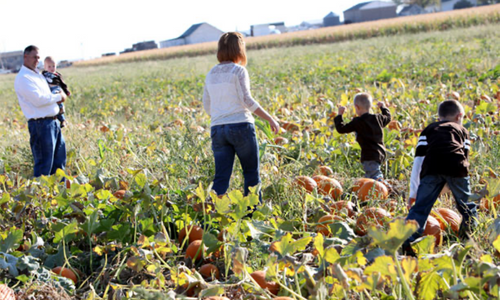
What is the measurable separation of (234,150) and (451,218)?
4.97 ft

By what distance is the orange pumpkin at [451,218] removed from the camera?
2.81 metres

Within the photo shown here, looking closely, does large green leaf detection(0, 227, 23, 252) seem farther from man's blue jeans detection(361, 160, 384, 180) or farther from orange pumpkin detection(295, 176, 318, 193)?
man's blue jeans detection(361, 160, 384, 180)

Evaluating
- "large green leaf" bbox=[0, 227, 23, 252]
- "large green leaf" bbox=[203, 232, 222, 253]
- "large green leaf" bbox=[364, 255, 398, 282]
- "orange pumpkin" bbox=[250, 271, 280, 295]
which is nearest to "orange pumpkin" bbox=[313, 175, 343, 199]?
"large green leaf" bbox=[203, 232, 222, 253]

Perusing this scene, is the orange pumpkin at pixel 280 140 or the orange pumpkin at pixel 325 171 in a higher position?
the orange pumpkin at pixel 280 140

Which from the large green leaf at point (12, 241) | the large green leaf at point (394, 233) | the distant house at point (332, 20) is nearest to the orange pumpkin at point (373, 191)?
the large green leaf at point (394, 233)

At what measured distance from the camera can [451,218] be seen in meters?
2.84

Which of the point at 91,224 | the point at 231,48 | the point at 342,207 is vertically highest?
the point at 231,48

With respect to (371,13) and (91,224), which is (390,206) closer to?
(91,224)

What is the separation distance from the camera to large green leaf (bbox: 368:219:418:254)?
5.01 feet

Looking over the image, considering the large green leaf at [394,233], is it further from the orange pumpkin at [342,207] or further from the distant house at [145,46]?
the distant house at [145,46]

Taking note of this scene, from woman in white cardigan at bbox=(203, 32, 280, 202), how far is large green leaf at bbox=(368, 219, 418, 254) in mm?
1875

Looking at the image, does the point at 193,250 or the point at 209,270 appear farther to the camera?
the point at 193,250

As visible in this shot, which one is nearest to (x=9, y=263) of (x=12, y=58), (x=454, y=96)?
(x=454, y=96)

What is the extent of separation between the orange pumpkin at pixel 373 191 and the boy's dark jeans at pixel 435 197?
0.49 meters
